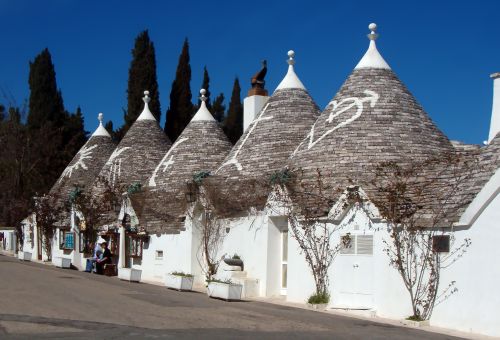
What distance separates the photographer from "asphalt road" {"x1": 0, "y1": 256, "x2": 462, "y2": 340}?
10.9m

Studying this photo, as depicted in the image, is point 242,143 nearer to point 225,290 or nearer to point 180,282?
point 180,282

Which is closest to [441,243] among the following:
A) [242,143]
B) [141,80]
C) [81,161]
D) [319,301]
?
[319,301]

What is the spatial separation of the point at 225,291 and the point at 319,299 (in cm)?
218

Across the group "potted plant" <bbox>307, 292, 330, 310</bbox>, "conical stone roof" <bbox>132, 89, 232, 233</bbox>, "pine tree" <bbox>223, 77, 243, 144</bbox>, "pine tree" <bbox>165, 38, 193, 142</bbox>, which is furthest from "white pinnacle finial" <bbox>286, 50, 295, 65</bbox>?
"pine tree" <bbox>223, 77, 243, 144</bbox>

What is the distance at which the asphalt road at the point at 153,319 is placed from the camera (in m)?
10.9

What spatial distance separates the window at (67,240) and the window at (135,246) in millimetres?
5544

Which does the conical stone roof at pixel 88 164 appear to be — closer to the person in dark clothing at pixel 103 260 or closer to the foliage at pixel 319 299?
the person in dark clothing at pixel 103 260

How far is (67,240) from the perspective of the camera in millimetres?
33219

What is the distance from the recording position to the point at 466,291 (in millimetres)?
13688

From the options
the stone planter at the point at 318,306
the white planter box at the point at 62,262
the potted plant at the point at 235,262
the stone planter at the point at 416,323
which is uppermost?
the potted plant at the point at 235,262

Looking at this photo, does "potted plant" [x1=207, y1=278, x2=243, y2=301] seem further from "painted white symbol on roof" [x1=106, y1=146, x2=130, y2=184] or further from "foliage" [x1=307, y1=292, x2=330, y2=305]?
"painted white symbol on roof" [x1=106, y1=146, x2=130, y2=184]

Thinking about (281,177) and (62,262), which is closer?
(281,177)

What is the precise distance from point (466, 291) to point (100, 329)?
263 inches

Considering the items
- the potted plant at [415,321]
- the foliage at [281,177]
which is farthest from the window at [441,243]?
the foliage at [281,177]
